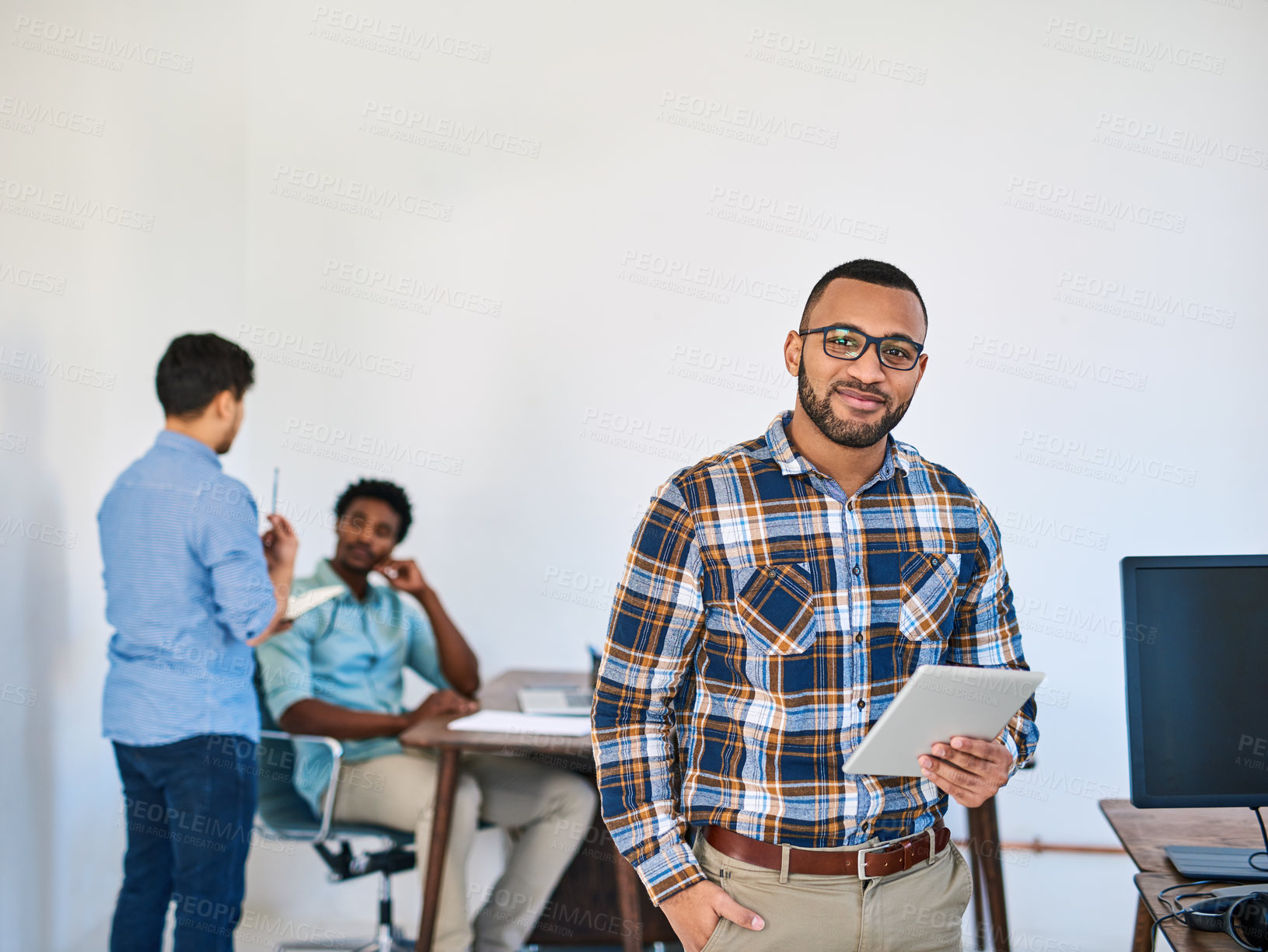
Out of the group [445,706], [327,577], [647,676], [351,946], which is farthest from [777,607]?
[351,946]

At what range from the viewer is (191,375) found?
2.42 m

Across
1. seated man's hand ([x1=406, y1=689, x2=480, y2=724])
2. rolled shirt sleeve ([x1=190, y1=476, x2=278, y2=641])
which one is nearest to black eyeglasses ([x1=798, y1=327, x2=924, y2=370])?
rolled shirt sleeve ([x1=190, y1=476, x2=278, y2=641])

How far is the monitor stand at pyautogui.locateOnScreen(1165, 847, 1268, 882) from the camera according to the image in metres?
1.46

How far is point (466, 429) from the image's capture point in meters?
3.99

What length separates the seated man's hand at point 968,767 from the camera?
1365 mm

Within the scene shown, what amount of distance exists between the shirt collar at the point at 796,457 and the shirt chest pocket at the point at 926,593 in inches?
5.1

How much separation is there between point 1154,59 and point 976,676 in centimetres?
330

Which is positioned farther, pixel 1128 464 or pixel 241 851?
pixel 1128 464

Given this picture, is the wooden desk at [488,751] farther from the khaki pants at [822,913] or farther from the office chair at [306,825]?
the khaki pants at [822,913]

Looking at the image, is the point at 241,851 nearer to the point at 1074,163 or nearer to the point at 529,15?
the point at 529,15

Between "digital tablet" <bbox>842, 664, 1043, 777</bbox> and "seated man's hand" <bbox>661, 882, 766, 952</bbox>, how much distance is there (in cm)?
23

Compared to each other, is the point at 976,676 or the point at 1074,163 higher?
the point at 1074,163

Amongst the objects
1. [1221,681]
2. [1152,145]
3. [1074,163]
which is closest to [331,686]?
[1221,681]

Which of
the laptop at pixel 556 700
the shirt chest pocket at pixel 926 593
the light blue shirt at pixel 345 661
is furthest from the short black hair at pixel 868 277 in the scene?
the light blue shirt at pixel 345 661
